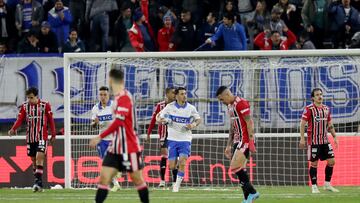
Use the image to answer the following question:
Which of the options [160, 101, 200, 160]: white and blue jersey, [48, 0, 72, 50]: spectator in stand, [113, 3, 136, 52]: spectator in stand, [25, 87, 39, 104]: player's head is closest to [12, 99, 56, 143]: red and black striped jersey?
[25, 87, 39, 104]: player's head

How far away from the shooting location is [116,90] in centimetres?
1398

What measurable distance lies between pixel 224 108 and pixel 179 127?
2.56 meters

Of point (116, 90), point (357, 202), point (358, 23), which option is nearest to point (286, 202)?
point (357, 202)

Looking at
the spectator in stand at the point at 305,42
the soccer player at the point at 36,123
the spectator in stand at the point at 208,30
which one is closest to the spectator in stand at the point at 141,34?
the spectator in stand at the point at 208,30

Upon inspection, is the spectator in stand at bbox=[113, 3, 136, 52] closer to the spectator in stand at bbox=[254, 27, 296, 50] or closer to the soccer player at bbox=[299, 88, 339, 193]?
the spectator in stand at bbox=[254, 27, 296, 50]

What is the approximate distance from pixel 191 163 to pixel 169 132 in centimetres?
250

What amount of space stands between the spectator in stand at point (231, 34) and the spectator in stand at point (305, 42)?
1.40 m


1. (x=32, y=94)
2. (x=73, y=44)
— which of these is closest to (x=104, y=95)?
(x=32, y=94)

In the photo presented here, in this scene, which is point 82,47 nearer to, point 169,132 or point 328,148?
point 169,132

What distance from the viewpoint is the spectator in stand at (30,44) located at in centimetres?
2475

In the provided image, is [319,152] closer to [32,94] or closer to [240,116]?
[240,116]

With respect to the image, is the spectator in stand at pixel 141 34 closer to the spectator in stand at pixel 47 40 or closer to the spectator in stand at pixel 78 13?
the spectator in stand at pixel 78 13

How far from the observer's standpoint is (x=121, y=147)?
14070 millimetres

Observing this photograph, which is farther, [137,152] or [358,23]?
[358,23]
